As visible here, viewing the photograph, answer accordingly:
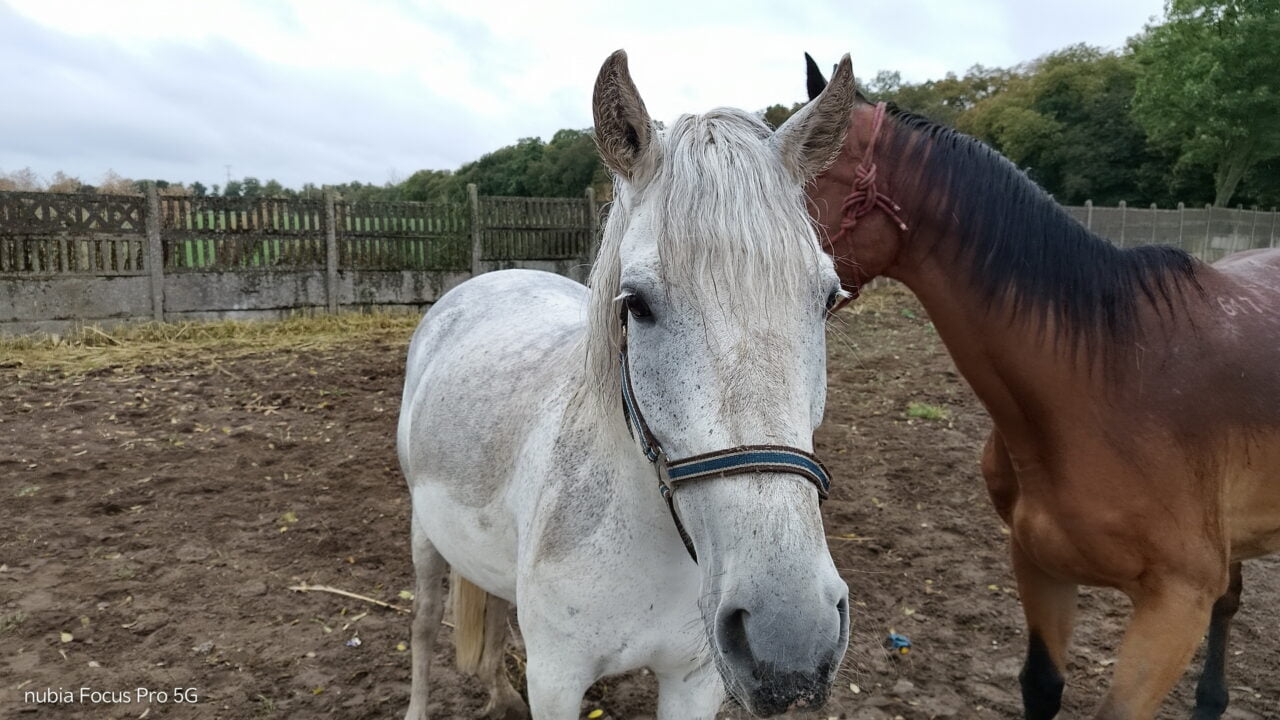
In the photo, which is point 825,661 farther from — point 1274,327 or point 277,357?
point 277,357

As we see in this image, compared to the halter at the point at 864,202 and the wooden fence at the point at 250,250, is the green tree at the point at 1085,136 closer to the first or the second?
the wooden fence at the point at 250,250

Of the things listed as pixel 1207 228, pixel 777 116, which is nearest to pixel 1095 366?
pixel 777 116

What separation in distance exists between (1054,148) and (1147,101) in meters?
4.93

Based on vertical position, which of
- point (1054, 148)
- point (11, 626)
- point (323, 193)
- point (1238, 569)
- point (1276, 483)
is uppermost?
point (1054, 148)

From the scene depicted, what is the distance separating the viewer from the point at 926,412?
6.45 meters

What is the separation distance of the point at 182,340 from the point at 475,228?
4215 millimetres

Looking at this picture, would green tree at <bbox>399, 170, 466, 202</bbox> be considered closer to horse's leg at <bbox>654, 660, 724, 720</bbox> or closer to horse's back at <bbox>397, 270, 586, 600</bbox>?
horse's back at <bbox>397, 270, 586, 600</bbox>

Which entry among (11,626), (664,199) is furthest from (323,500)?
(664,199)

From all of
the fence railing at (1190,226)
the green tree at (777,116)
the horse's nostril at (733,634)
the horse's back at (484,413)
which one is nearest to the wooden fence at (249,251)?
the green tree at (777,116)

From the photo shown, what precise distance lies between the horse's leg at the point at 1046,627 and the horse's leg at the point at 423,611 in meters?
2.11

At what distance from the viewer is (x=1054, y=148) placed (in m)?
32.5

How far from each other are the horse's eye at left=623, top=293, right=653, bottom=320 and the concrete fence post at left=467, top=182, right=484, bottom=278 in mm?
10069

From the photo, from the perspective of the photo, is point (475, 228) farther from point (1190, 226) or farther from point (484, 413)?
point (1190, 226)

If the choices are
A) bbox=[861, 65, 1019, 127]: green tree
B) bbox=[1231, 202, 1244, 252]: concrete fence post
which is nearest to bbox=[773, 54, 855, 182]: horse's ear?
bbox=[1231, 202, 1244, 252]: concrete fence post
